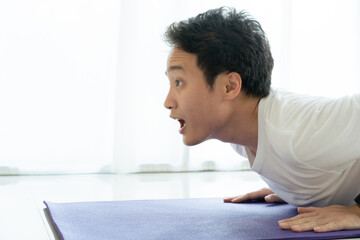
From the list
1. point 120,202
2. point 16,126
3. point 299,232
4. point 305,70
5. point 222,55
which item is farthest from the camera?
point 305,70

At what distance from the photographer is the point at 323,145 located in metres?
1.35

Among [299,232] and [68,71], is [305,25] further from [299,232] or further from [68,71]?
[299,232]

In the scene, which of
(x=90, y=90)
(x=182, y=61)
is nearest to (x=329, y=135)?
(x=182, y=61)

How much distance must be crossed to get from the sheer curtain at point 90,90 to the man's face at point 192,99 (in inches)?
43.5

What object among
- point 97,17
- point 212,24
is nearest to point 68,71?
point 97,17

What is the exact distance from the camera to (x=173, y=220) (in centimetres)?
147

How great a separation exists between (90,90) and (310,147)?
146 cm

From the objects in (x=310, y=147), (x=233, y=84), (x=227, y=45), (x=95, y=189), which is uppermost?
(x=227, y=45)

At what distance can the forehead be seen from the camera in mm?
1521

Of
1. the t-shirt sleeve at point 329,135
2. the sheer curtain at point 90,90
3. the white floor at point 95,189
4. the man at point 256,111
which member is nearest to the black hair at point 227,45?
the man at point 256,111

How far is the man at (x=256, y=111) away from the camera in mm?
1390

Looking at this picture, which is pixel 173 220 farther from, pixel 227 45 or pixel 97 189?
pixel 97 189

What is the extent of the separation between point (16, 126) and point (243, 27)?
1.35 m

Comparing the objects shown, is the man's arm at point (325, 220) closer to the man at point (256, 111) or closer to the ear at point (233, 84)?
the man at point (256, 111)
